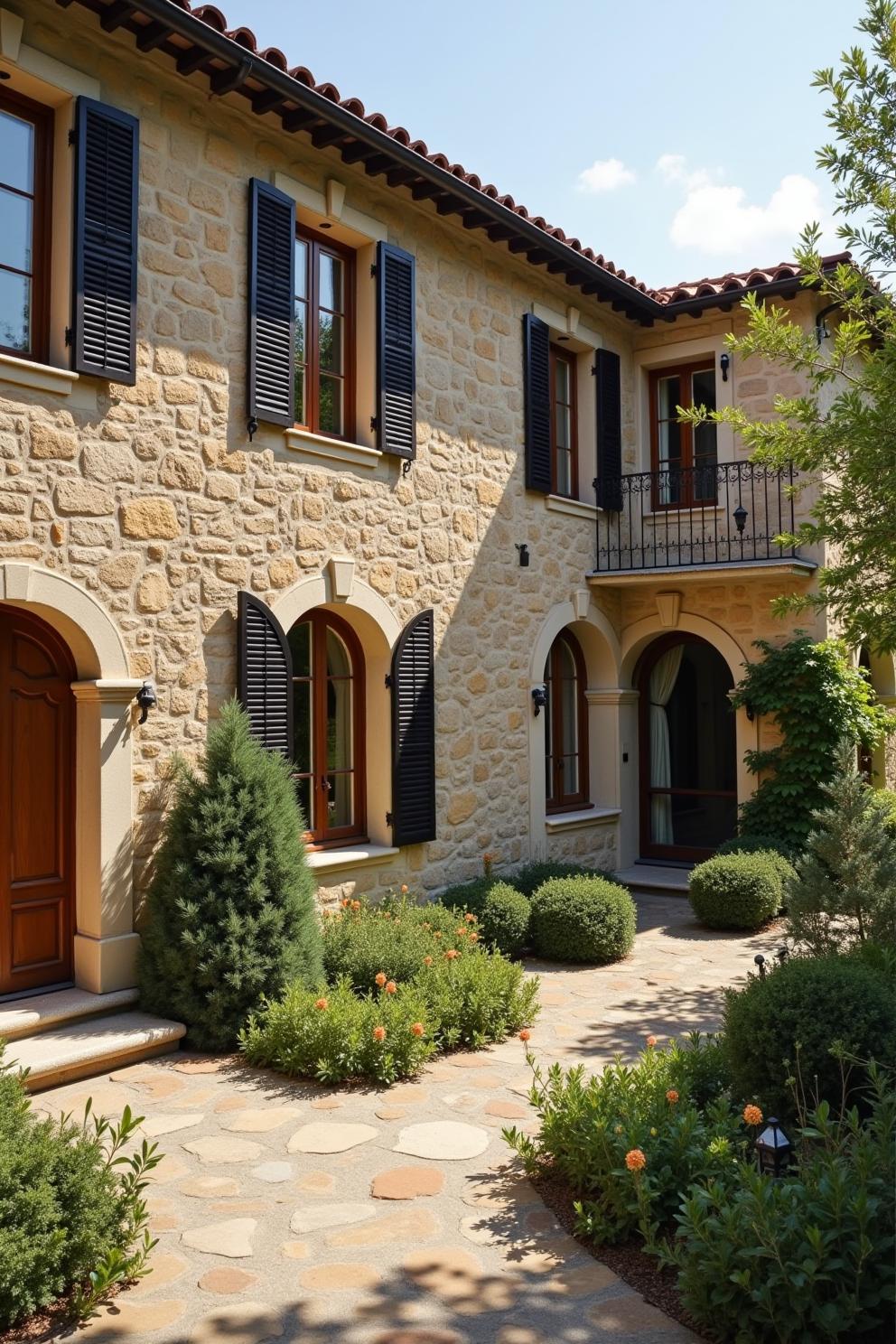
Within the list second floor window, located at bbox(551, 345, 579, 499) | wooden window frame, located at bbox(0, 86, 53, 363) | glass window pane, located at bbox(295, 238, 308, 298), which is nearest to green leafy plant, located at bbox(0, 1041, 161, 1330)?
wooden window frame, located at bbox(0, 86, 53, 363)

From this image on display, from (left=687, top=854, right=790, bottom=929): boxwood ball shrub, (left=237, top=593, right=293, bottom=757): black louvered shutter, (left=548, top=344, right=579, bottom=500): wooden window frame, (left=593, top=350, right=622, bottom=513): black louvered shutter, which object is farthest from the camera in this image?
(left=593, top=350, right=622, bottom=513): black louvered shutter

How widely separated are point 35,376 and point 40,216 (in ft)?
3.68

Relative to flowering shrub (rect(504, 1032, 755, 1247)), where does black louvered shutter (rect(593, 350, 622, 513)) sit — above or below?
above

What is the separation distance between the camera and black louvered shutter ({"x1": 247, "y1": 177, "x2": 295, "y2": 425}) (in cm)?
704

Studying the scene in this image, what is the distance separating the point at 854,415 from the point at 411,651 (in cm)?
413

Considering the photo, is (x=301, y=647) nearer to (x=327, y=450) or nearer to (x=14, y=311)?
(x=327, y=450)

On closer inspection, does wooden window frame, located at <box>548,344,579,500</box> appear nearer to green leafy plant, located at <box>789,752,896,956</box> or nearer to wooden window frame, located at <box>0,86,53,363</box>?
green leafy plant, located at <box>789,752,896,956</box>

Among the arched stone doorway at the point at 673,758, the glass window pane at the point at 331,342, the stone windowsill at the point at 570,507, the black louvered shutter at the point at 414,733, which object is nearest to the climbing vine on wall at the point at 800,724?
the arched stone doorway at the point at 673,758

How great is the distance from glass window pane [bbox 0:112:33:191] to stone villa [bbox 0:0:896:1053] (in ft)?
0.06

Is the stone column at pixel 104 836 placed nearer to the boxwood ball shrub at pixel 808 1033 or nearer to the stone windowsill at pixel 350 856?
the stone windowsill at pixel 350 856

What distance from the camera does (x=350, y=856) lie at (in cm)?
772

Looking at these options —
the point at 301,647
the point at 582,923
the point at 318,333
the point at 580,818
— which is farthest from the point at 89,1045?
the point at 580,818

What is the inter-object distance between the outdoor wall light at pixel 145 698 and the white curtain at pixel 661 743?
7189 millimetres

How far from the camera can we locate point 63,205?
601cm
